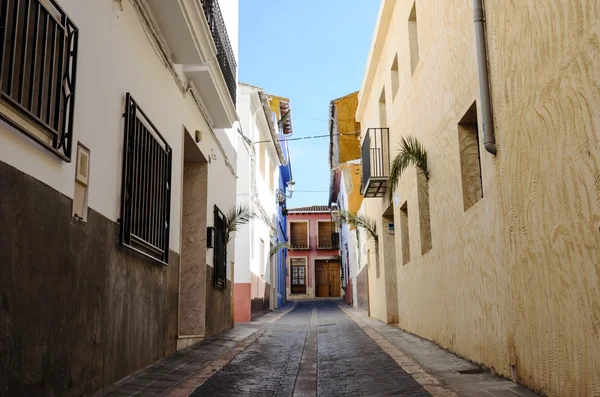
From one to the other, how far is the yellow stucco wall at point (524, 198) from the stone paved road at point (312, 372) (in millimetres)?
1044

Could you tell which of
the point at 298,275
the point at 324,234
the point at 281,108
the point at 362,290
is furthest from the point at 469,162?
the point at 324,234

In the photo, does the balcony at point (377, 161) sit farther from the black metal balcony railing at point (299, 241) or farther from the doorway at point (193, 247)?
the black metal balcony railing at point (299, 241)

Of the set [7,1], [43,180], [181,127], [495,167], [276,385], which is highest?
[181,127]

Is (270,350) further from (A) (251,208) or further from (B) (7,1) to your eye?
(A) (251,208)

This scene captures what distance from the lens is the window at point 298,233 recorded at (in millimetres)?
49531

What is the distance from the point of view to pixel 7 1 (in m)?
3.71

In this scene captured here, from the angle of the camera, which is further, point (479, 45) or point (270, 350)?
point (270, 350)

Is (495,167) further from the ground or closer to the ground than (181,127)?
closer to the ground

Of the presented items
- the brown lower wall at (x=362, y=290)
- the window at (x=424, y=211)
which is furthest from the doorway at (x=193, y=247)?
the brown lower wall at (x=362, y=290)

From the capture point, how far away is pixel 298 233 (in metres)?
49.9

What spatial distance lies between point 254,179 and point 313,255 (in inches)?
1162

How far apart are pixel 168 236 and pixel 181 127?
1.85 meters

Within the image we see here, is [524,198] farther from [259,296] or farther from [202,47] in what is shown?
[259,296]

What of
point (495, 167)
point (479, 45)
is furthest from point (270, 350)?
point (479, 45)
